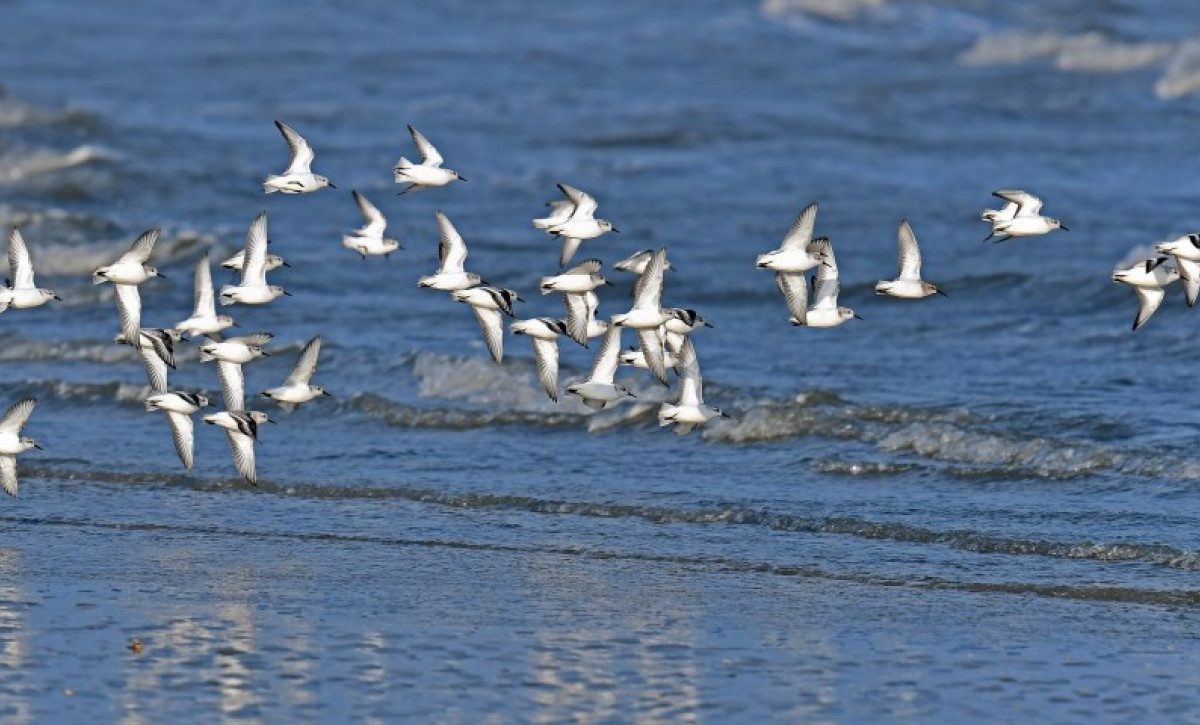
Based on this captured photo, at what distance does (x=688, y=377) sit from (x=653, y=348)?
0.35 meters

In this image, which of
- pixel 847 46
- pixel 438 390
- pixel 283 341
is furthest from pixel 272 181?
pixel 847 46

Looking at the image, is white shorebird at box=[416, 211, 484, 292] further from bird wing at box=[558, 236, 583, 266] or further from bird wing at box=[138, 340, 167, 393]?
bird wing at box=[138, 340, 167, 393]

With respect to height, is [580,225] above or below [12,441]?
above

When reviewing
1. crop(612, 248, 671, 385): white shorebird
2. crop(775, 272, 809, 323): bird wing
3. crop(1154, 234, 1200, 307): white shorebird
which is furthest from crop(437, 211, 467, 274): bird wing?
crop(1154, 234, 1200, 307): white shorebird

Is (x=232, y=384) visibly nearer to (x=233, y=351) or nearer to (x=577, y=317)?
(x=233, y=351)

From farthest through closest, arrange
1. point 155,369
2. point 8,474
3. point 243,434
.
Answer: point 155,369 < point 243,434 < point 8,474

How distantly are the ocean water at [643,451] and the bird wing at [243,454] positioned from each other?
253 millimetres

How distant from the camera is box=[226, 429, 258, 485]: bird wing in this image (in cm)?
1401

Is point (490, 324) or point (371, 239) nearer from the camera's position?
point (490, 324)

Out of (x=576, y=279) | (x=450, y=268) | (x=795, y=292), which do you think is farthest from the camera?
(x=795, y=292)

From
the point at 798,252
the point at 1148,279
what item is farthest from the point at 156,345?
the point at 1148,279

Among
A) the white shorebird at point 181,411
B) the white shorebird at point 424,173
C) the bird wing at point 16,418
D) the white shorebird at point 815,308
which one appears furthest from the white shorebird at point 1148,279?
the bird wing at point 16,418

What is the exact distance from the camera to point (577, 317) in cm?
1437

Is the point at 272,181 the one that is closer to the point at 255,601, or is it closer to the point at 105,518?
the point at 105,518
